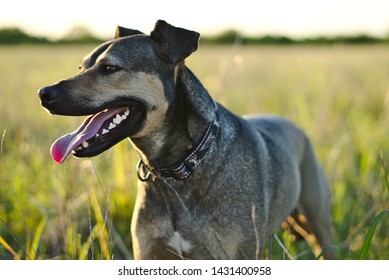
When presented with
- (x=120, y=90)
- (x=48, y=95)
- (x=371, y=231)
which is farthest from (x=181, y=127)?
(x=371, y=231)

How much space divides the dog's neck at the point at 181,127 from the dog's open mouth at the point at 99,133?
0.25m

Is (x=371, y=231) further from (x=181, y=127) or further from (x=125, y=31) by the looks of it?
(x=125, y=31)

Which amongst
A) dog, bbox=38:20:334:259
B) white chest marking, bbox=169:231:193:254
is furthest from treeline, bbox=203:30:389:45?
white chest marking, bbox=169:231:193:254

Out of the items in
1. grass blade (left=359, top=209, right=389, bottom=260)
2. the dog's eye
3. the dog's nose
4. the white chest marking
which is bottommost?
the white chest marking

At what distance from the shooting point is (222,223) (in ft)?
12.0

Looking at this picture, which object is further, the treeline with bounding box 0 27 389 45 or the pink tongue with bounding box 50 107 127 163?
the treeline with bounding box 0 27 389 45

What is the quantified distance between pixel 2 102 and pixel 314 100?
478 centimetres

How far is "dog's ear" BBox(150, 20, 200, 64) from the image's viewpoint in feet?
11.6

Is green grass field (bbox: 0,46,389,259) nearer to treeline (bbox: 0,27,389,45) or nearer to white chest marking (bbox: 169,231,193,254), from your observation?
treeline (bbox: 0,27,389,45)

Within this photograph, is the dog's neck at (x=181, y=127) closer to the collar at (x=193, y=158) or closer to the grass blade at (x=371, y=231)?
the collar at (x=193, y=158)

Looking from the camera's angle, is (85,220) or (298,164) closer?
(298,164)
